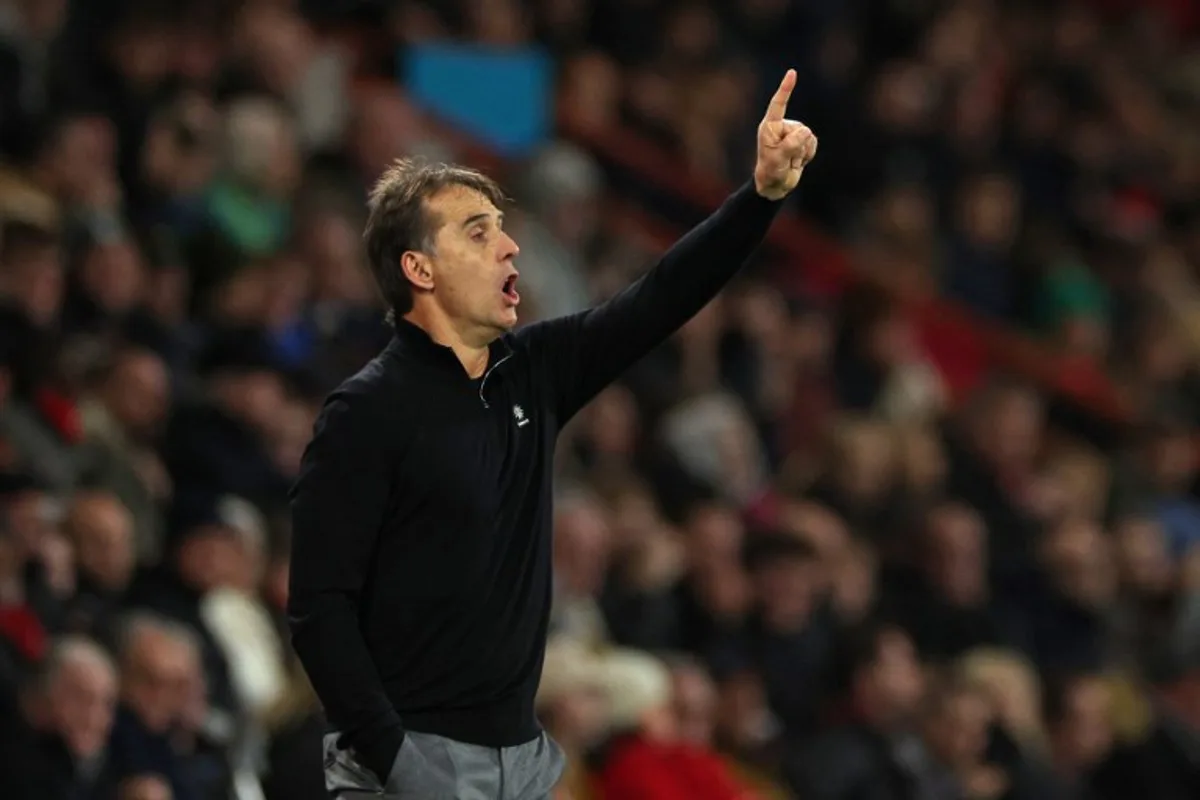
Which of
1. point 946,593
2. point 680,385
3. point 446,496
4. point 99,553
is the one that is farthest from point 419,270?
point 680,385

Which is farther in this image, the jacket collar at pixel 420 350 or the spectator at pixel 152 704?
the spectator at pixel 152 704

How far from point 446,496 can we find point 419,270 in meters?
0.37

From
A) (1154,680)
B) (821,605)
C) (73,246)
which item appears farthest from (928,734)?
(73,246)

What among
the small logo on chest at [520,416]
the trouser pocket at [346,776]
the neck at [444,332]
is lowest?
the trouser pocket at [346,776]

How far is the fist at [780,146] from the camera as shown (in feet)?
12.5

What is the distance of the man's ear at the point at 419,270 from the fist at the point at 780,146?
1.75 ft

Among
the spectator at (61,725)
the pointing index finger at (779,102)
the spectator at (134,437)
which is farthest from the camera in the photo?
the spectator at (134,437)

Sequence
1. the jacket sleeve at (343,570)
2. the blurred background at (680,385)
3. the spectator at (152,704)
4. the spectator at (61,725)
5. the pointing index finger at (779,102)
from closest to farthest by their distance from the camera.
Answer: the jacket sleeve at (343,570) → the pointing index finger at (779,102) → the spectator at (61,725) → the spectator at (152,704) → the blurred background at (680,385)

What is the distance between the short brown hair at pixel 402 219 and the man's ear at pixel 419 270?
0.01m

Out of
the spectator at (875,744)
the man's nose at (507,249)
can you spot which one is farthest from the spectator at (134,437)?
the man's nose at (507,249)

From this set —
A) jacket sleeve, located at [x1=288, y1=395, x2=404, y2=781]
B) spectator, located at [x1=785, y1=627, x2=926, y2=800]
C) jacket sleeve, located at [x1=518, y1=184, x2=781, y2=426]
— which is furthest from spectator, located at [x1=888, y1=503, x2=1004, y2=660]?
jacket sleeve, located at [x1=288, y1=395, x2=404, y2=781]

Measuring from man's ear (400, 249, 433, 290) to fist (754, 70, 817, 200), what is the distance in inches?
A: 21.0

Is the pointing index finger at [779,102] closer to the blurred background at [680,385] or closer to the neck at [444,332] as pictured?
the neck at [444,332]

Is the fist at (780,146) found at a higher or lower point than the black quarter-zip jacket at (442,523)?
higher
